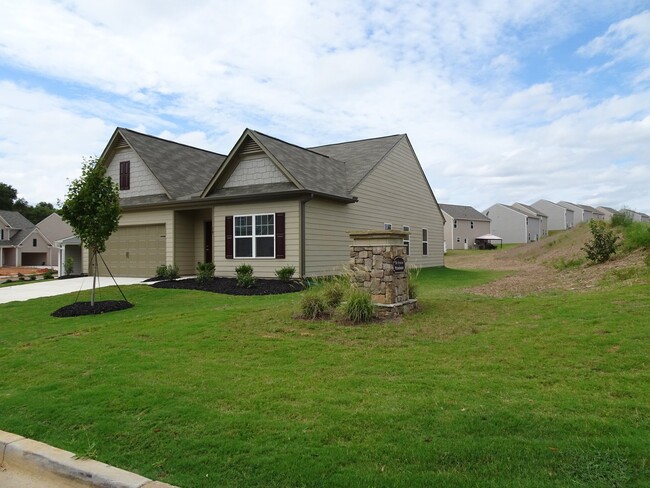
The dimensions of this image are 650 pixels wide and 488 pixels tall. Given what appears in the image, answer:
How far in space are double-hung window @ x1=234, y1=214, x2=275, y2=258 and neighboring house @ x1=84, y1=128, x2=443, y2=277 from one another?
4cm

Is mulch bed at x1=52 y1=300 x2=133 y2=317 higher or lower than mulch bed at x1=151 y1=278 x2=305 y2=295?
below

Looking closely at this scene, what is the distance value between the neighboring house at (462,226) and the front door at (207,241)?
134 feet

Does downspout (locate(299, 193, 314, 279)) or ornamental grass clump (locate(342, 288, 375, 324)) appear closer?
ornamental grass clump (locate(342, 288, 375, 324))

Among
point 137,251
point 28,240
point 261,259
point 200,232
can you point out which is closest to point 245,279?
point 261,259

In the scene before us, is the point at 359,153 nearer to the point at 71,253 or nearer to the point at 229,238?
the point at 229,238

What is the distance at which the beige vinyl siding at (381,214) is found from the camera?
680 inches

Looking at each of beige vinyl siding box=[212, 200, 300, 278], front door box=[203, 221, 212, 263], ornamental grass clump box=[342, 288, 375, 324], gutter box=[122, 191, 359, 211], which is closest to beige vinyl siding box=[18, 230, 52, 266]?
gutter box=[122, 191, 359, 211]

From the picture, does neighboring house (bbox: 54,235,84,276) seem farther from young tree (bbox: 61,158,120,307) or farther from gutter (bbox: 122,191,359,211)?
young tree (bbox: 61,158,120,307)

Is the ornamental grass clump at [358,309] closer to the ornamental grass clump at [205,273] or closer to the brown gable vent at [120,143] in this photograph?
the ornamental grass clump at [205,273]

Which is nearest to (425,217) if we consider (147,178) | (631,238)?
(631,238)

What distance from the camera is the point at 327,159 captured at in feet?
69.4

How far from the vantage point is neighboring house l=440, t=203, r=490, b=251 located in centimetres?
5788

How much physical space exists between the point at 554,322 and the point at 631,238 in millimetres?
Result: 9705

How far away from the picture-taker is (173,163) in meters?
22.2
